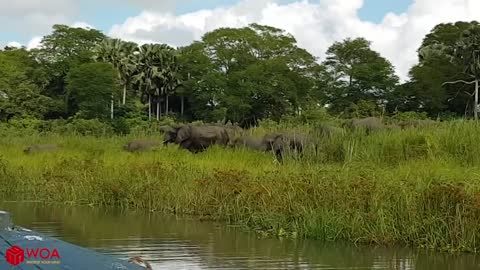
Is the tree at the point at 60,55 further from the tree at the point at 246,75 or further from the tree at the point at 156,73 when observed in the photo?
the tree at the point at 246,75

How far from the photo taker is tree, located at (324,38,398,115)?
54.2 meters

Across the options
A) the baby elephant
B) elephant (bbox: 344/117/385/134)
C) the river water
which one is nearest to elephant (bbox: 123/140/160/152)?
the baby elephant

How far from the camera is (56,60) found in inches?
2323

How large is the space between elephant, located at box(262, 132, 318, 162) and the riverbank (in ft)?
1.13

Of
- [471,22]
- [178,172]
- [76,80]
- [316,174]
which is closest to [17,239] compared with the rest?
[316,174]

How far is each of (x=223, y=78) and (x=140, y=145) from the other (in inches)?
1446

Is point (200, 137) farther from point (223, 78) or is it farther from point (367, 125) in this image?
point (223, 78)

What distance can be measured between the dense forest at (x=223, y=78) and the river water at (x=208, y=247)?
38847 mm

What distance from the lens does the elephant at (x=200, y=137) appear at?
62.7ft

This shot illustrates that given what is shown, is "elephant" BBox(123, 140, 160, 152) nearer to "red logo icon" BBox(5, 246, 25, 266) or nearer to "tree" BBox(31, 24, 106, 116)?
"red logo icon" BBox(5, 246, 25, 266)

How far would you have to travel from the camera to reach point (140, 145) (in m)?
20.4

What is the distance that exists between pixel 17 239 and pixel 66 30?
58668 millimetres

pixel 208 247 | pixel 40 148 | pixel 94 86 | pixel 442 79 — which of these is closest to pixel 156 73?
pixel 94 86

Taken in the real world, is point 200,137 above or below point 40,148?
above
